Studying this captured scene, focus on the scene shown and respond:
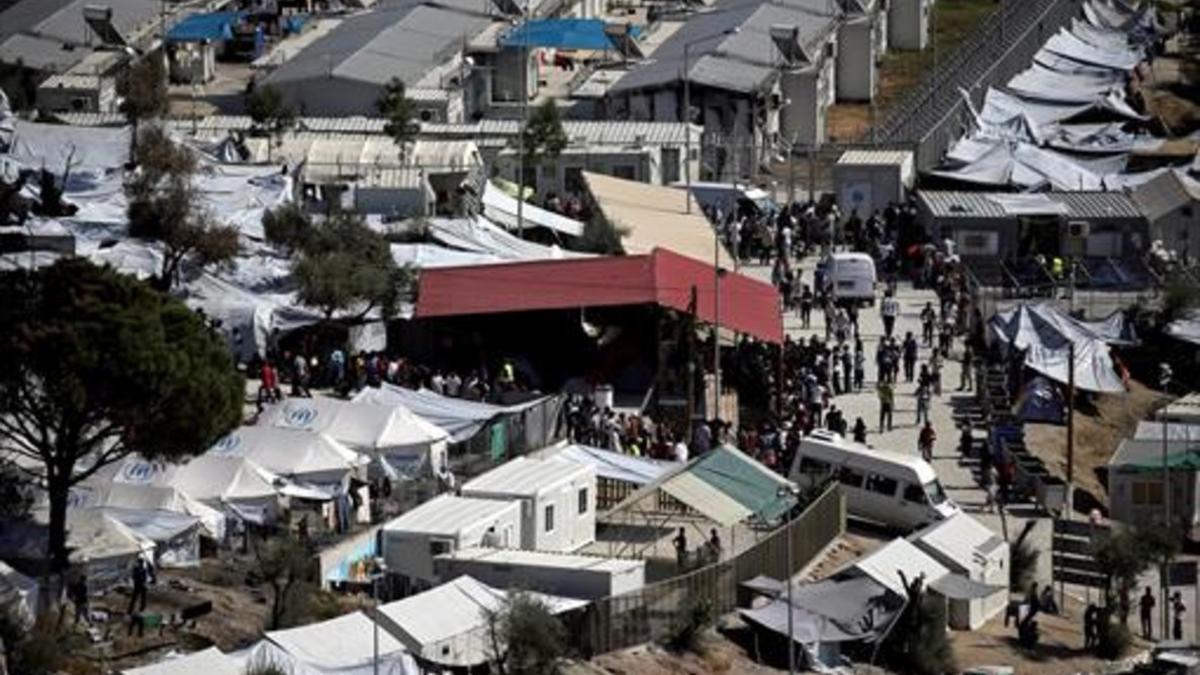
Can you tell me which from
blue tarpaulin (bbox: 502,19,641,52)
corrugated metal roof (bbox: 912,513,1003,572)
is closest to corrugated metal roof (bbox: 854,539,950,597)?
corrugated metal roof (bbox: 912,513,1003,572)

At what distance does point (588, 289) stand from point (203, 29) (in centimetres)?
2348

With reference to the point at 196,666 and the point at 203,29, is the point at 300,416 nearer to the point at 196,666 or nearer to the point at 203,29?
the point at 196,666

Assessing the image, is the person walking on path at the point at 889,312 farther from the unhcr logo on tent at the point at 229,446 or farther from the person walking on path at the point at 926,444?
the unhcr logo on tent at the point at 229,446

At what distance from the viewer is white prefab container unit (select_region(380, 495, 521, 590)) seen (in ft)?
143

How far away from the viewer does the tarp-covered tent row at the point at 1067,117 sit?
68.9 meters

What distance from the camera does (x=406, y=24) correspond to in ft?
244

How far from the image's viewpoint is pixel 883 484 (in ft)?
160

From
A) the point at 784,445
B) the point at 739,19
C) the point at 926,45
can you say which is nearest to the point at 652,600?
the point at 784,445

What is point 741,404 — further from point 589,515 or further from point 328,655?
point 328,655

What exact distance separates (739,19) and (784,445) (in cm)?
2781

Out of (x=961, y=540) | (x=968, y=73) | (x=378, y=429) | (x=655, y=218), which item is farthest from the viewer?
(x=968, y=73)

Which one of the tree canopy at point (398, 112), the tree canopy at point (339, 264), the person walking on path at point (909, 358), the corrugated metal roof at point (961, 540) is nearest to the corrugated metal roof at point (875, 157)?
the tree canopy at point (398, 112)

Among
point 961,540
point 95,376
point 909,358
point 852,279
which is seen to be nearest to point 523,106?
point 852,279

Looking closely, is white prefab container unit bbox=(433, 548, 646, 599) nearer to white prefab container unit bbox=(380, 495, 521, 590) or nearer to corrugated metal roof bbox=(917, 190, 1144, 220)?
white prefab container unit bbox=(380, 495, 521, 590)
